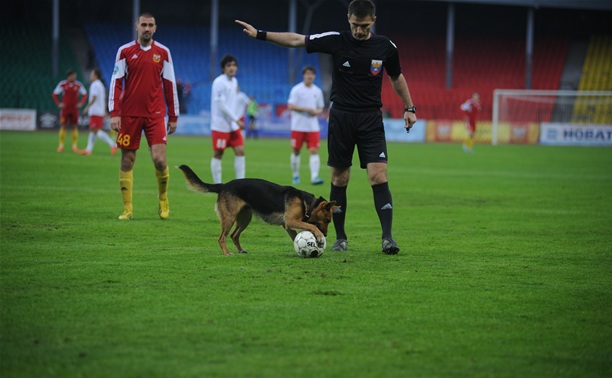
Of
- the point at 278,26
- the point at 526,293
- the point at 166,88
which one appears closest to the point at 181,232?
the point at 166,88

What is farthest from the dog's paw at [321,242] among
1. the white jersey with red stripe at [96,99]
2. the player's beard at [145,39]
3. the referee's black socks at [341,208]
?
the white jersey with red stripe at [96,99]

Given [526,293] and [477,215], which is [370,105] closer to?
[526,293]

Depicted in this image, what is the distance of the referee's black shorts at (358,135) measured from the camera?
8352 millimetres

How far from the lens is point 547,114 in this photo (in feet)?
136

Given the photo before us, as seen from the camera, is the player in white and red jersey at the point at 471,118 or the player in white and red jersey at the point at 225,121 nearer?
the player in white and red jersey at the point at 225,121

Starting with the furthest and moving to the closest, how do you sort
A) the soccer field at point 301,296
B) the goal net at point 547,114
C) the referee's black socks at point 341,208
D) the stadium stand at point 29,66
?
1. the stadium stand at point 29,66
2. the goal net at point 547,114
3. the referee's black socks at point 341,208
4. the soccer field at point 301,296

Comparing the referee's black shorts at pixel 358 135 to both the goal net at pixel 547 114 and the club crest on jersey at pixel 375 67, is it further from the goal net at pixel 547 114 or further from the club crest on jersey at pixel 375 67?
the goal net at pixel 547 114

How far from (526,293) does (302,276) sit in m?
1.74

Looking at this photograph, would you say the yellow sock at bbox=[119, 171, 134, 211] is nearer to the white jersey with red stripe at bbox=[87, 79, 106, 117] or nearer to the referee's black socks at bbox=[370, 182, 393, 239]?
the referee's black socks at bbox=[370, 182, 393, 239]

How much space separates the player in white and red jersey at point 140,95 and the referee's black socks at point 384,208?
138 inches

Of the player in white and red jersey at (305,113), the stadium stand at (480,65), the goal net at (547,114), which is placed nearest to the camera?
the player in white and red jersey at (305,113)

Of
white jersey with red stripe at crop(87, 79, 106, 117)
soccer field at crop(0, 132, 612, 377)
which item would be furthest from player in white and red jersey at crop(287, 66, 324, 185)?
white jersey with red stripe at crop(87, 79, 106, 117)

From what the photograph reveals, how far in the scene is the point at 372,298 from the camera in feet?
19.8

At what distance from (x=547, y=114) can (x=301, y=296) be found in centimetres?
3749
